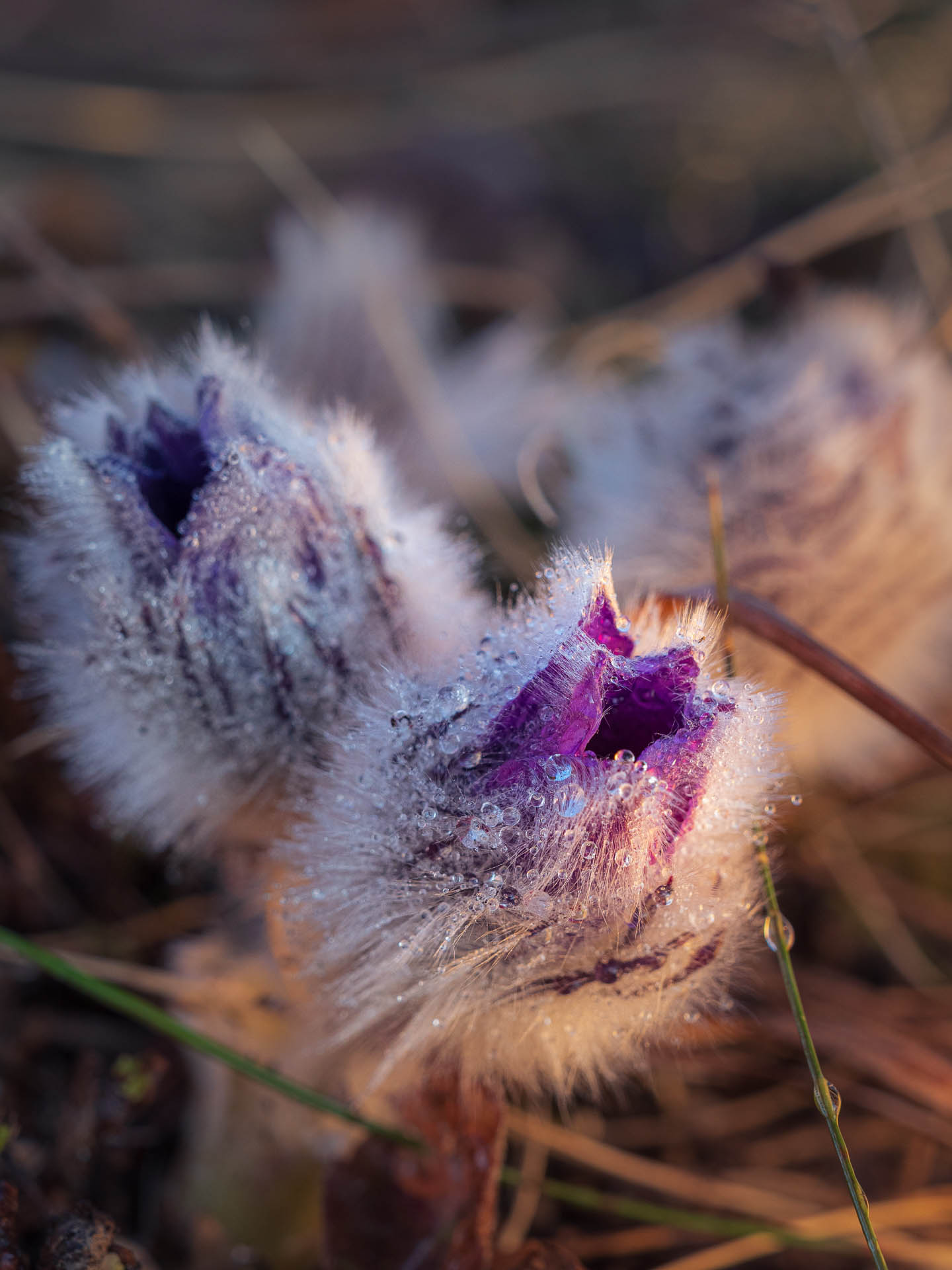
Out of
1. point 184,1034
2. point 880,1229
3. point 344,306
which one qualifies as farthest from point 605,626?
point 344,306

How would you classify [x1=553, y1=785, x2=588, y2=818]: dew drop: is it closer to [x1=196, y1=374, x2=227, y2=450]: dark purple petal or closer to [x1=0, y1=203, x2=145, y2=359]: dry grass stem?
[x1=196, y1=374, x2=227, y2=450]: dark purple petal

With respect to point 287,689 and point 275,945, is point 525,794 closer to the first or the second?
point 287,689

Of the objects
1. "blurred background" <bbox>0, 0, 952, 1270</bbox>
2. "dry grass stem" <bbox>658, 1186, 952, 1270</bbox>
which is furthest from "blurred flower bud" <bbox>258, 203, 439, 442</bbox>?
"dry grass stem" <bbox>658, 1186, 952, 1270</bbox>

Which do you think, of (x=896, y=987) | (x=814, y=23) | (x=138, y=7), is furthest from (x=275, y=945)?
(x=138, y=7)

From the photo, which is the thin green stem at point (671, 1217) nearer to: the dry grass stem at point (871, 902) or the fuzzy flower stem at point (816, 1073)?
the fuzzy flower stem at point (816, 1073)

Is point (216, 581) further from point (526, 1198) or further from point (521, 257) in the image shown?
point (521, 257)

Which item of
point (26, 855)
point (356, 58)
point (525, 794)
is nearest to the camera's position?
point (525, 794)
